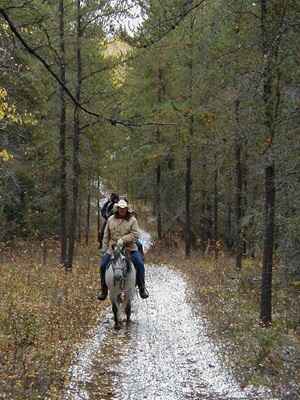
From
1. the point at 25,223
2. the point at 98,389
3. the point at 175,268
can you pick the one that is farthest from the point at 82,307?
the point at 25,223

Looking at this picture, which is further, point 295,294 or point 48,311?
point 295,294

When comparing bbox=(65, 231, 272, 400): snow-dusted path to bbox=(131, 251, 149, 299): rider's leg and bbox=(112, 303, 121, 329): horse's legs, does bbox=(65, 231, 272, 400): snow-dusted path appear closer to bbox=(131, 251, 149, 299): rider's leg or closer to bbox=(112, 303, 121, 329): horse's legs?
bbox=(112, 303, 121, 329): horse's legs

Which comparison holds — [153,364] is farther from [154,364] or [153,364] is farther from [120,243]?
[120,243]

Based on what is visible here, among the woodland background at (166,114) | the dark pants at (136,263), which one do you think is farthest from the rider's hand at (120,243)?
the woodland background at (166,114)

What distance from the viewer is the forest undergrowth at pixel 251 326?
8.58 m

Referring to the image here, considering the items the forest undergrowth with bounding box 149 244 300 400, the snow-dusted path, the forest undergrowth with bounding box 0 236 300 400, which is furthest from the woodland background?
the snow-dusted path

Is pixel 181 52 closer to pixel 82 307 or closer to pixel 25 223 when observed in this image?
pixel 25 223

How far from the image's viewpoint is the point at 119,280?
12.6 m

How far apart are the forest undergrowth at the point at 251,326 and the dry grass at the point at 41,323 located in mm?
2783

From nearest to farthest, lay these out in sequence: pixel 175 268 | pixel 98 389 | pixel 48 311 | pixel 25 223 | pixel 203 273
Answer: pixel 98 389 → pixel 48 311 → pixel 203 273 → pixel 175 268 → pixel 25 223

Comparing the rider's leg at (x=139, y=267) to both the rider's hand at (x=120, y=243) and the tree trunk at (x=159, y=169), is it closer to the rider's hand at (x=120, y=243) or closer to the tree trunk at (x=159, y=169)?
the rider's hand at (x=120, y=243)

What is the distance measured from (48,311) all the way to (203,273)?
37.4ft

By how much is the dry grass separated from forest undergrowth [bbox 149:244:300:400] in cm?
278

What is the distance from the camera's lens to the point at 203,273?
74.2 ft
